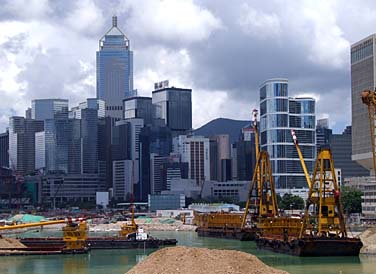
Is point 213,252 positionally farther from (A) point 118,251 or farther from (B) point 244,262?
(A) point 118,251

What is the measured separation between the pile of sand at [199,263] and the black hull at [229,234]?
7824 centimetres

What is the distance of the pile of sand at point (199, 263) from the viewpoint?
5202 centimetres

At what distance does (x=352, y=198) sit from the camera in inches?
7648

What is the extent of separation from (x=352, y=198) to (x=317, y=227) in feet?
328

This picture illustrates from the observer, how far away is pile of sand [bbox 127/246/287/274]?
52016 mm

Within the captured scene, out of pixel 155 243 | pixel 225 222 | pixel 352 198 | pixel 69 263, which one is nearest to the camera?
pixel 69 263

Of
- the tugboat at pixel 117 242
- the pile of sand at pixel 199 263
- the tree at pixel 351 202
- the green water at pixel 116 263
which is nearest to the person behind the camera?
the pile of sand at pixel 199 263

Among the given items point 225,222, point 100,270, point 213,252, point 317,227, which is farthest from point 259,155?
point 213,252

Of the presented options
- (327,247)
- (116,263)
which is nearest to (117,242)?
A: (116,263)

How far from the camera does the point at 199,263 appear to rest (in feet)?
173

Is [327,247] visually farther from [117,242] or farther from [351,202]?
[351,202]

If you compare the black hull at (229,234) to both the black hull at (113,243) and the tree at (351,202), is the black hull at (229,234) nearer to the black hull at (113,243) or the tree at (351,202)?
the black hull at (113,243)

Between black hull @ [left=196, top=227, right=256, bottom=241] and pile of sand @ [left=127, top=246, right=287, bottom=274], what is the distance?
7824 centimetres

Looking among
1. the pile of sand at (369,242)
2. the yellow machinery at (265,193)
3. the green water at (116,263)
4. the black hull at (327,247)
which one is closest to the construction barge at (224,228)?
the yellow machinery at (265,193)
